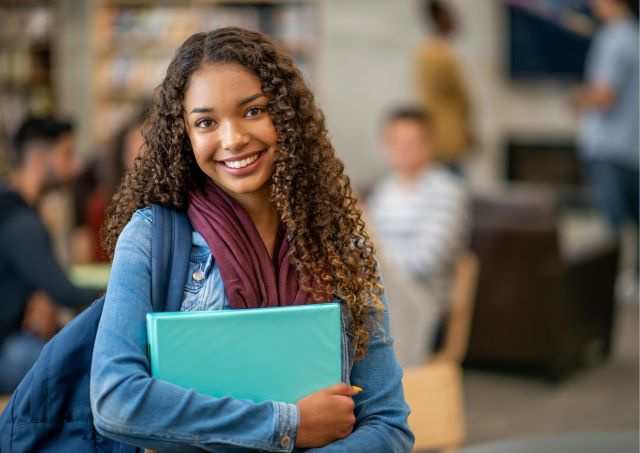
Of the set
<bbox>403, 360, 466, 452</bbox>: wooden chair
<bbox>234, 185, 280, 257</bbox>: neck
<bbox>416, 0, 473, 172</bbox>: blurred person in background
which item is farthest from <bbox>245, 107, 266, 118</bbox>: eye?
<bbox>416, 0, 473, 172</bbox>: blurred person in background

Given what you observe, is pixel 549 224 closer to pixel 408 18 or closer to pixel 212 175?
pixel 212 175

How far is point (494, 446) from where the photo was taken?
1937mm

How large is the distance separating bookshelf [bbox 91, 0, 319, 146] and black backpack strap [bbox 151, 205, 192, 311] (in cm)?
674

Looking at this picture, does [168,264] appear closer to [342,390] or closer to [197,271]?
[197,271]

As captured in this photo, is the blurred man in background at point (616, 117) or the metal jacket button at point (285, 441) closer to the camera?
the metal jacket button at point (285, 441)

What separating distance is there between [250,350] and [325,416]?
13cm

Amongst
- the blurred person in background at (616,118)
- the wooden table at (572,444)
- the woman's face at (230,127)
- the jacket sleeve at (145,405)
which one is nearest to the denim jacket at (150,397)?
the jacket sleeve at (145,405)

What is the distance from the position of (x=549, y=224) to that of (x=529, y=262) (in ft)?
0.61

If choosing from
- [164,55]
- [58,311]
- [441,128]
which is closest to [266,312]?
[58,311]

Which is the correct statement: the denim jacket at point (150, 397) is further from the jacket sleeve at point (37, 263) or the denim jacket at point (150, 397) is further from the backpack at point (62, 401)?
the jacket sleeve at point (37, 263)

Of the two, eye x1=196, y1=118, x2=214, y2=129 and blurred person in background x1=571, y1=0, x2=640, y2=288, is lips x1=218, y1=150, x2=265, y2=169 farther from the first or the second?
blurred person in background x1=571, y1=0, x2=640, y2=288

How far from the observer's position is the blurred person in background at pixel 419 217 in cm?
400

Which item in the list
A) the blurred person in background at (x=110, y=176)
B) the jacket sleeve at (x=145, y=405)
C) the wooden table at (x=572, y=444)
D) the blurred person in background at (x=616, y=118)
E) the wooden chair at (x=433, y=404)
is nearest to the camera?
the jacket sleeve at (x=145, y=405)

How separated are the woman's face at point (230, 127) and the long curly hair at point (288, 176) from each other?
12mm
